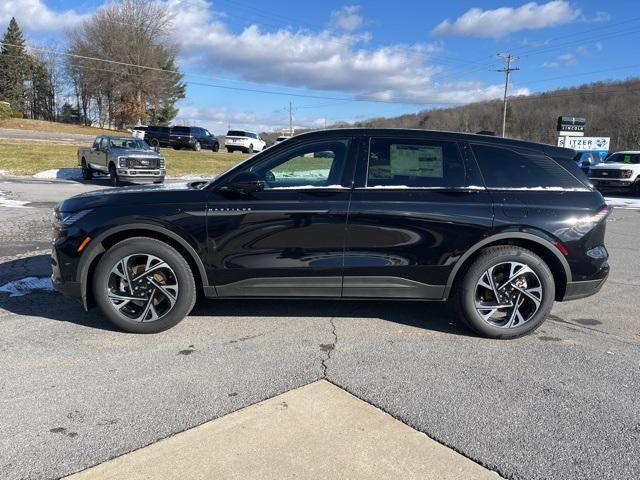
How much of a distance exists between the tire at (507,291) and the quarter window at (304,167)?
4.70 ft

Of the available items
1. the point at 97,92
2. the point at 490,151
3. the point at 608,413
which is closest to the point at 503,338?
the point at 608,413

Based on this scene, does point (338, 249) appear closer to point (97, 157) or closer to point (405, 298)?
point (405, 298)

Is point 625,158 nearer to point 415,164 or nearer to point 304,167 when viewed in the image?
point 415,164

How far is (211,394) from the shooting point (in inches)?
129

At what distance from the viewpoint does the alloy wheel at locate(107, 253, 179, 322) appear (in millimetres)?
4230

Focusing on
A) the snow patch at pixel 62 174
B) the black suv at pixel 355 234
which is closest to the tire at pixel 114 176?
the snow patch at pixel 62 174

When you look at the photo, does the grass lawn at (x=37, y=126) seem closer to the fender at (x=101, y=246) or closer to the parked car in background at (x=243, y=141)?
the parked car in background at (x=243, y=141)

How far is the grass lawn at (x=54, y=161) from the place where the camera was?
22.2 m

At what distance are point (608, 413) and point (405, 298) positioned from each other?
1698 mm

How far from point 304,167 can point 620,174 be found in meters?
19.7

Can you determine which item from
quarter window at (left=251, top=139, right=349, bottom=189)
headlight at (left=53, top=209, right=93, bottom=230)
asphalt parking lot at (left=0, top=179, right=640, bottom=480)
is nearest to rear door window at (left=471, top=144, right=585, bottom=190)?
quarter window at (left=251, top=139, right=349, bottom=189)

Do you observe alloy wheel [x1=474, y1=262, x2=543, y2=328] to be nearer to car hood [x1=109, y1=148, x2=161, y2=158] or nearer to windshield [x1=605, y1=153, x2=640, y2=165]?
car hood [x1=109, y1=148, x2=161, y2=158]

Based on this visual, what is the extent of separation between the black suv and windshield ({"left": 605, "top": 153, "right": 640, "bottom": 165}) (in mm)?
19837

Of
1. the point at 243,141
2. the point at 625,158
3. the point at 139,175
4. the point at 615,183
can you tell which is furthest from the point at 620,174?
the point at 243,141
